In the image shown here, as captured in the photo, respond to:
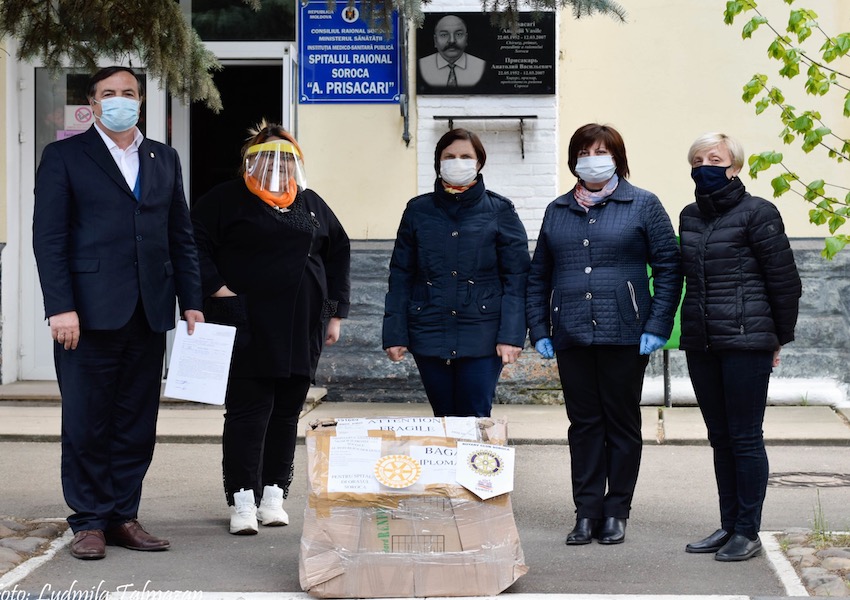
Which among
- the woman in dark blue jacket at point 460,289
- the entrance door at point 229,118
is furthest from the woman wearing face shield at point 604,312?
the entrance door at point 229,118

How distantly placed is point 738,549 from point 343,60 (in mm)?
5798

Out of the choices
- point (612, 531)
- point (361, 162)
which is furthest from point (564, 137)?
point (612, 531)

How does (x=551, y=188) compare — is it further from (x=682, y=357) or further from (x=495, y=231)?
(x=495, y=231)

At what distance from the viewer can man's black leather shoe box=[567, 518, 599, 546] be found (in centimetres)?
536

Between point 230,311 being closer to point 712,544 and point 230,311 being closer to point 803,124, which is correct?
point 712,544

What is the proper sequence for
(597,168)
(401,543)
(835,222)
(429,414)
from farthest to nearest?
(429,414) < (597,168) < (835,222) < (401,543)

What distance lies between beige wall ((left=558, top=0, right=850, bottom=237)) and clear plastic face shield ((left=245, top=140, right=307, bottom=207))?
14.9 feet

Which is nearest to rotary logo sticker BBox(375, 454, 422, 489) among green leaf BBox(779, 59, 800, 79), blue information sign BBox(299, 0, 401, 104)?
green leaf BBox(779, 59, 800, 79)

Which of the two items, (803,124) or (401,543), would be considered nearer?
(401,543)

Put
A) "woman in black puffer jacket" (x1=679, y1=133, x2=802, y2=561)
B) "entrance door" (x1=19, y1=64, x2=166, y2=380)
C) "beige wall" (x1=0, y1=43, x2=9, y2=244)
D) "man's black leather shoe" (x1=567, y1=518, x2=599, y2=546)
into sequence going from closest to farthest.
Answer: "woman in black puffer jacket" (x1=679, y1=133, x2=802, y2=561), "man's black leather shoe" (x1=567, y1=518, x2=599, y2=546), "beige wall" (x1=0, y1=43, x2=9, y2=244), "entrance door" (x1=19, y1=64, x2=166, y2=380)

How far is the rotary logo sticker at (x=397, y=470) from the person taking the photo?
449cm

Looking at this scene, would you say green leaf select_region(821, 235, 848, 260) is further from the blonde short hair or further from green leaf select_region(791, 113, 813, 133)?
the blonde short hair

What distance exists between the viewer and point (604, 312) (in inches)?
208

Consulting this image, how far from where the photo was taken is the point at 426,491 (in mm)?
4500
